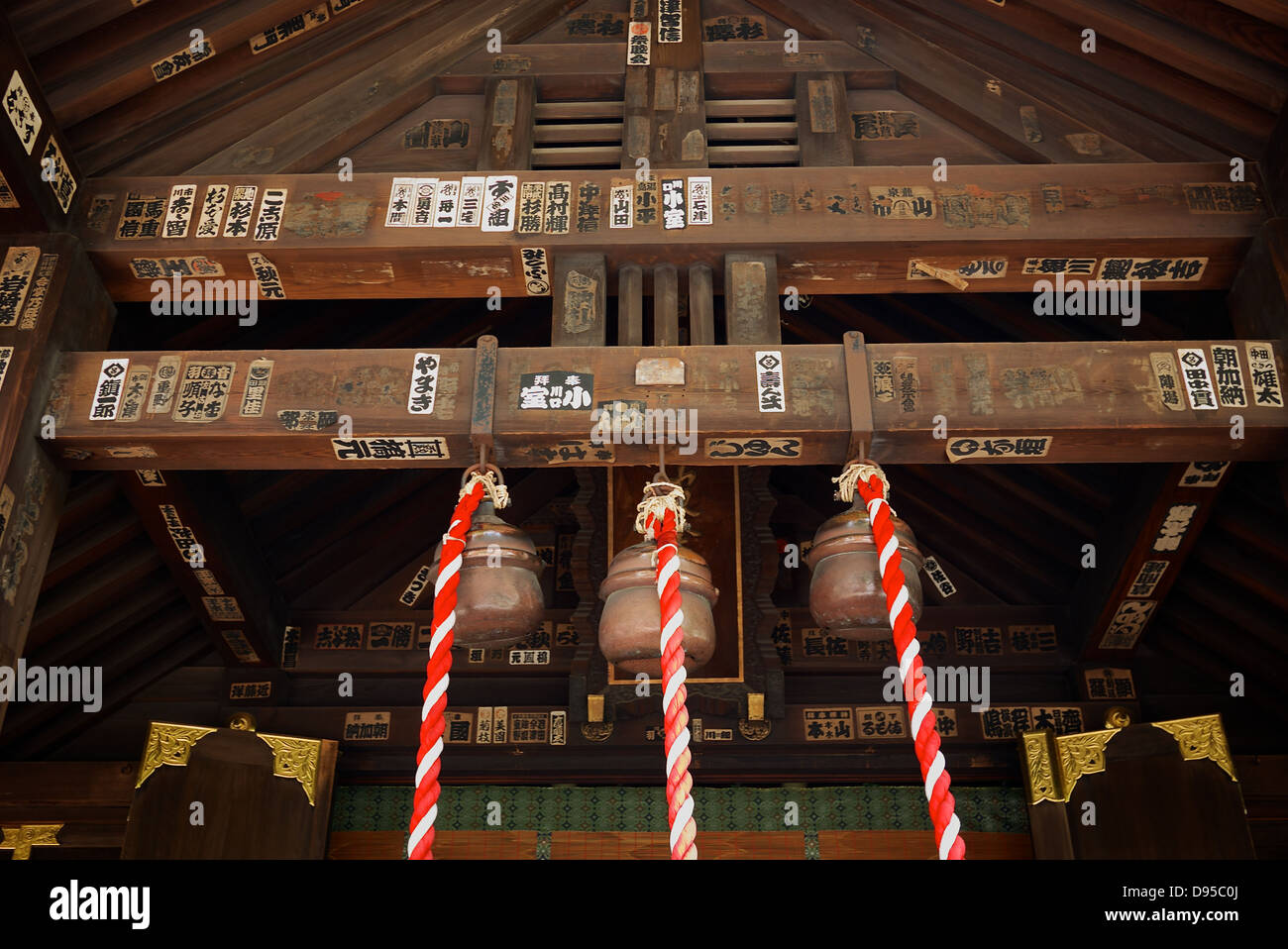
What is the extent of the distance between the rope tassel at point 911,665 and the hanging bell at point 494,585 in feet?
3.73

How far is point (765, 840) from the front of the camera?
6094 millimetres

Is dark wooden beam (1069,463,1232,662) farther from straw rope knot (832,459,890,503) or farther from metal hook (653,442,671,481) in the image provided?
metal hook (653,442,671,481)

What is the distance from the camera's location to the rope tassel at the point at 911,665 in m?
3.04

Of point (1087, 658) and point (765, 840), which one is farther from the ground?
point (1087, 658)

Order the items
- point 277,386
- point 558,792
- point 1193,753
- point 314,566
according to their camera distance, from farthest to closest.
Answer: point 314,566, point 558,792, point 1193,753, point 277,386

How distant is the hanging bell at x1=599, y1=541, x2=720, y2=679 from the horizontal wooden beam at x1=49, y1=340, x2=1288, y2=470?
15.0 inches

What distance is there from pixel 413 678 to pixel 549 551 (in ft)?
3.52

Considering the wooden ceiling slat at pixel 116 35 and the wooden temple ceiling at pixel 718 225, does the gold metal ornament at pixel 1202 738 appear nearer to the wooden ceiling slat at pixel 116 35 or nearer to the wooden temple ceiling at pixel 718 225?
the wooden temple ceiling at pixel 718 225

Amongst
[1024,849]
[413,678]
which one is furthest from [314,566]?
[1024,849]

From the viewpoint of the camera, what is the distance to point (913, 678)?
3.34 meters

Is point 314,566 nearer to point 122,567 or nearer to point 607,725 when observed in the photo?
point 122,567

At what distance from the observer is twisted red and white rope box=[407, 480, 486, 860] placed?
10.2 feet

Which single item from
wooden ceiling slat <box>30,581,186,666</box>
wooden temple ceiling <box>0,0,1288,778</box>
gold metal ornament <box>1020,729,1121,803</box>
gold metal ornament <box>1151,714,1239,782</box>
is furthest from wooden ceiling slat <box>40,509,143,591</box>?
gold metal ornament <box>1151,714,1239,782</box>

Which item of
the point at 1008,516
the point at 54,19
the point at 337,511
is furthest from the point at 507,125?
the point at 1008,516
